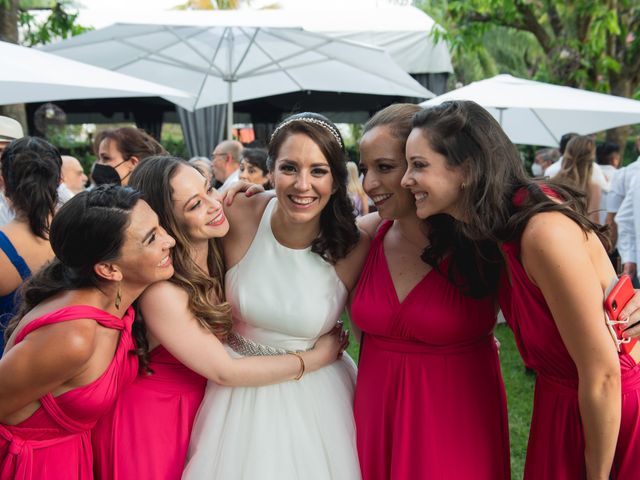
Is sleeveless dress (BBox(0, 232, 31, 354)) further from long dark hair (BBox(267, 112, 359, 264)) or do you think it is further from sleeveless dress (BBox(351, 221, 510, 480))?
sleeveless dress (BBox(351, 221, 510, 480))

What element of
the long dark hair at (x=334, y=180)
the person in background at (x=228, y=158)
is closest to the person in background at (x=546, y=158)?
the person in background at (x=228, y=158)

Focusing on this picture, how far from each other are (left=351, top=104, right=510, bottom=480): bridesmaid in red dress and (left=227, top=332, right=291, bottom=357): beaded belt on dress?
15.3 inches

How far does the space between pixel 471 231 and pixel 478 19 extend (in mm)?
9172

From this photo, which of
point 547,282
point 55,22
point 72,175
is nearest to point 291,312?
point 547,282

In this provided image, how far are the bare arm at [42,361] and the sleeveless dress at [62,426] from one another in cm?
Result: 6

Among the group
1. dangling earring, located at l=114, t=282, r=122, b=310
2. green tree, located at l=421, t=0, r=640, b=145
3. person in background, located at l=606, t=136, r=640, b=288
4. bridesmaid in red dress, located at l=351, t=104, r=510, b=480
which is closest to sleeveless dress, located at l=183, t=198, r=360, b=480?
bridesmaid in red dress, located at l=351, t=104, r=510, b=480

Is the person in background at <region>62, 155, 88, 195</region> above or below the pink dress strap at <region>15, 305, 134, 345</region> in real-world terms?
below

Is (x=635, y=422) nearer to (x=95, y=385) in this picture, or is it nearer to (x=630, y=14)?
(x=95, y=385)

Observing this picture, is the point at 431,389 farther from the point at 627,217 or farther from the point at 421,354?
the point at 627,217

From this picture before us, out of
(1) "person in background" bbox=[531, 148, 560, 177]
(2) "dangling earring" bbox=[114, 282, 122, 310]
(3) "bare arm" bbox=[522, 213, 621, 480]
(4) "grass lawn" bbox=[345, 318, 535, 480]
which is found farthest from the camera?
(1) "person in background" bbox=[531, 148, 560, 177]

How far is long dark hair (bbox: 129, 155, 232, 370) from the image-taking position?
2.51 meters

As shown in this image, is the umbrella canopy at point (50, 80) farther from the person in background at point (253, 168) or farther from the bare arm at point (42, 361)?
the bare arm at point (42, 361)

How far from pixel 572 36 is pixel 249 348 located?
33.7 feet

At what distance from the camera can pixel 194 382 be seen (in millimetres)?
2674
